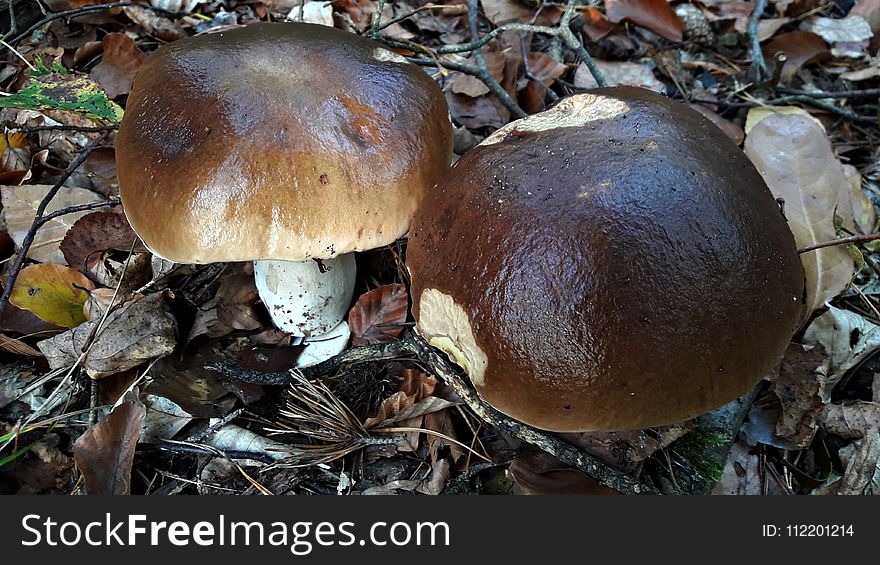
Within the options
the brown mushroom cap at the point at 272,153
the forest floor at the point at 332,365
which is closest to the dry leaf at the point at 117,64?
the forest floor at the point at 332,365

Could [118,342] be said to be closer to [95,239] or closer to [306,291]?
[95,239]

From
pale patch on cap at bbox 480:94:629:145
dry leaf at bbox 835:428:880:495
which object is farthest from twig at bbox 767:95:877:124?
dry leaf at bbox 835:428:880:495

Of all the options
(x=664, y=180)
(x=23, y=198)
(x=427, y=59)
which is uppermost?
(x=664, y=180)

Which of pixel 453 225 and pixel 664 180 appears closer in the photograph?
pixel 664 180

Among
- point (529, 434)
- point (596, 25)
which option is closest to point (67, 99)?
point (529, 434)

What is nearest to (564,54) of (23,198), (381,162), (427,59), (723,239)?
(427,59)

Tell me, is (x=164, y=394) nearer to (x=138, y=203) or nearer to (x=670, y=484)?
(x=138, y=203)

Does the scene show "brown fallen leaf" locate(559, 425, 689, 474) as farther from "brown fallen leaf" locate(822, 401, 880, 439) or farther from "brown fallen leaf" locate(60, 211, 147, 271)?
"brown fallen leaf" locate(60, 211, 147, 271)
